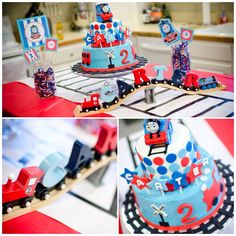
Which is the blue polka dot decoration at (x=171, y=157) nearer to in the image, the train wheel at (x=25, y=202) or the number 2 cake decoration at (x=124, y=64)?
the number 2 cake decoration at (x=124, y=64)

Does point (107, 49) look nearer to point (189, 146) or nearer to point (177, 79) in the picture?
point (177, 79)

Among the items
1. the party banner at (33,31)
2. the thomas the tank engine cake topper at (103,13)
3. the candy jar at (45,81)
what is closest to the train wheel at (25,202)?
the candy jar at (45,81)

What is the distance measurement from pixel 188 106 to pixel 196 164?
0.47ft

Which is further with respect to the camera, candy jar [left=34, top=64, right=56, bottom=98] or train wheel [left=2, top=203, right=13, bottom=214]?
candy jar [left=34, top=64, right=56, bottom=98]

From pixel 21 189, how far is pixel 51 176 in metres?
0.09

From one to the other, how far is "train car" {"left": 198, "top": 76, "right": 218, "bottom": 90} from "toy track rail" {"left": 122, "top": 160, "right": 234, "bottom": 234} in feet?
0.83

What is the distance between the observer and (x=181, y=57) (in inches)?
39.2

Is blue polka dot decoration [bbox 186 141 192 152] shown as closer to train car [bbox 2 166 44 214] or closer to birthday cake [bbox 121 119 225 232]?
birthday cake [bbox 121 119 225 232]

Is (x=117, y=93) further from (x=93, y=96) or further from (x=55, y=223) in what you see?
(x=55, y=223)

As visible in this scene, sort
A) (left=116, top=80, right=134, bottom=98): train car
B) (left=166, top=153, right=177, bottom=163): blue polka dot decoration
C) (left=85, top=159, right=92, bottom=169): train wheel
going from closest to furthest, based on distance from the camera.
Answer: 1. (left=166, top=153, right=177, bottom=163): blue polka dot decoration
2. (left=116, top=80, right=134, bottom=98): train car
3. (left=85, top=159, right=92, bottom=169): train wheel

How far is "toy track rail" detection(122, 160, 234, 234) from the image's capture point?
2.97 feet

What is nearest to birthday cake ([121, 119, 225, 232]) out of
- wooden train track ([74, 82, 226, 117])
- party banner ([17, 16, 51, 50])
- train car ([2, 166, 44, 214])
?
wooden train track ([74, 82, 226, 117])

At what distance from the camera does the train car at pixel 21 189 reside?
0.88 metres

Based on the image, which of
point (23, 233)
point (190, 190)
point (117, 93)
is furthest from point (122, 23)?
point (23, 233)
